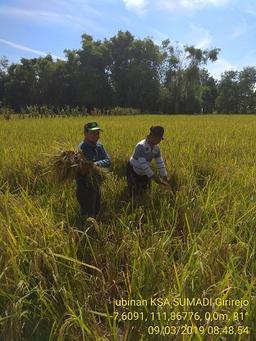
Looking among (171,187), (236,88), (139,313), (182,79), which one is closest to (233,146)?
(171,187)

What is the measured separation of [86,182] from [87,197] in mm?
120

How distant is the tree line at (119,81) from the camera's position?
48906 mm

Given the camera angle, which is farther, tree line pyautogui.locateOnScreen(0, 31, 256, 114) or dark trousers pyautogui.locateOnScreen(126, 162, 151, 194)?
tree line pyautogui.locateOnScreen(0, 31, 256, 114)

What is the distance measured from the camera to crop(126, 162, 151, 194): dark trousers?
430cm

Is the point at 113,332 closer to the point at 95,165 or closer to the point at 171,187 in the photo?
the point at 95,165

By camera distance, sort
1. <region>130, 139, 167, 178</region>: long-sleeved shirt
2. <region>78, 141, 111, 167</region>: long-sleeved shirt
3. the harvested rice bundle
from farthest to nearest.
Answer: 1. <region>130, 139, 167, 178</region>: long-sleeved shirt
2. <region>78, 141, 111, 167</region>: long-sleeved shirt
3. the harvested rice bundle

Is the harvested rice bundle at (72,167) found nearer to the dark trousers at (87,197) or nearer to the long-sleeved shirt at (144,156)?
the dark trousers at (87,197)

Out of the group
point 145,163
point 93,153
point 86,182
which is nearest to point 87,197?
point 86,182

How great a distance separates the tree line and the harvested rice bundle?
142 feet

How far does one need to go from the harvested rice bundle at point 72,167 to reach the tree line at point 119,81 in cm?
4328

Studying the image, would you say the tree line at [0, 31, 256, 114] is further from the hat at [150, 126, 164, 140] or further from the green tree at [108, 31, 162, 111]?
the hat at [150, 126, 164, 140]

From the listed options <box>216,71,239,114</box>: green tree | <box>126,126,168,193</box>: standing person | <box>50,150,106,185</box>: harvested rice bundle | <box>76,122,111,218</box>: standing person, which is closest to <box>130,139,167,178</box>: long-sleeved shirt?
<box>126,126,168,193</box>: standing person

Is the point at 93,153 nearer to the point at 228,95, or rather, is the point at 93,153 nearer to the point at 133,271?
the point at 133,271

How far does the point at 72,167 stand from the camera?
3.50 m
